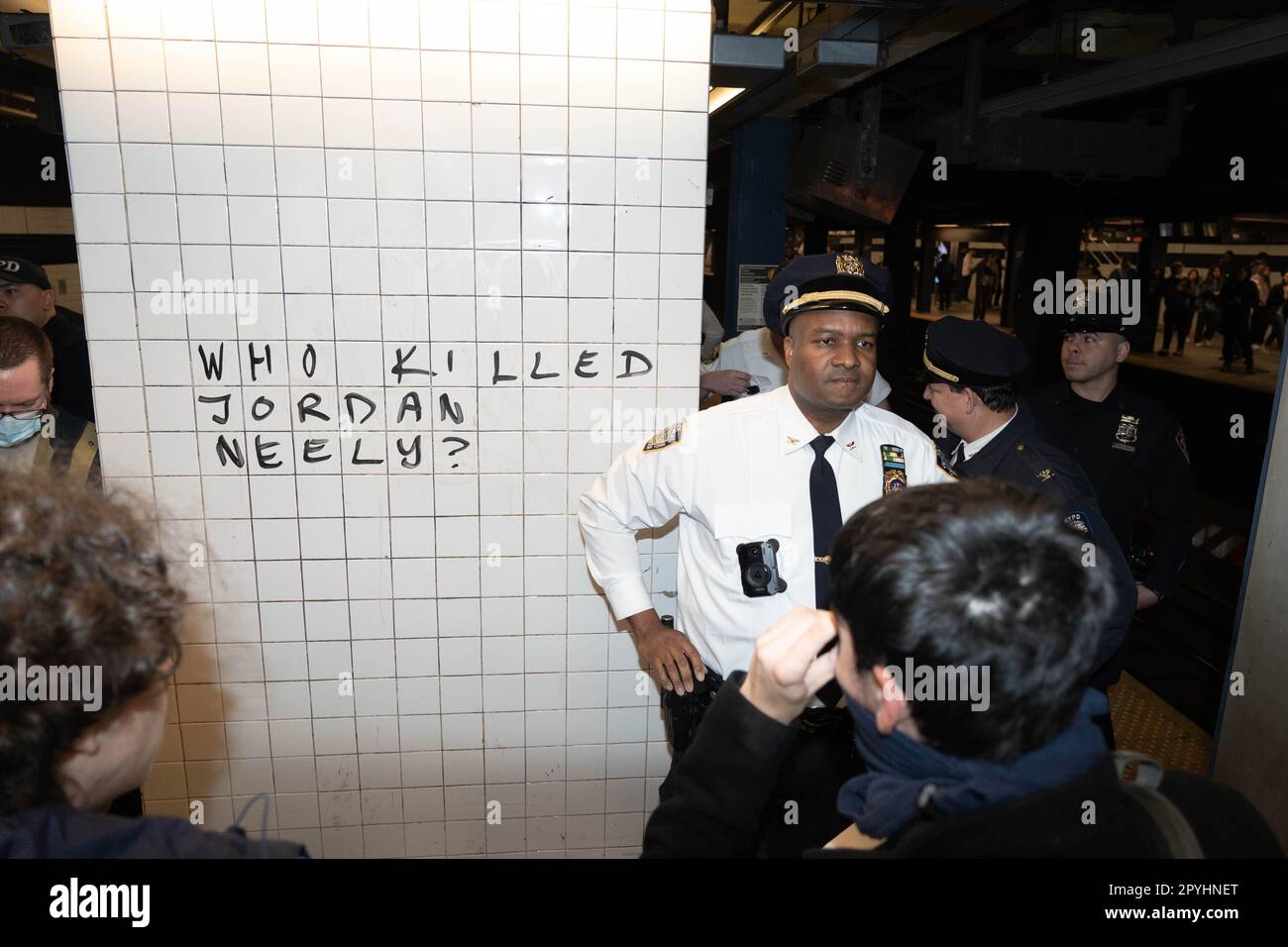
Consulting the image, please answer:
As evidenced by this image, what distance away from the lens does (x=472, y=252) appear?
116 inches

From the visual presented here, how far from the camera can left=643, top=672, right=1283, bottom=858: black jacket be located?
1.13m

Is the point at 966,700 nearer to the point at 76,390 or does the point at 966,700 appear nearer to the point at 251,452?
the point at 251,452

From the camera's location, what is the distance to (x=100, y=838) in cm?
110

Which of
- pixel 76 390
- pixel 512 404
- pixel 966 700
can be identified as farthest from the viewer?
pixel 76 390

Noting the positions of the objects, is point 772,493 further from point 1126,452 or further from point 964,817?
point 1126,452

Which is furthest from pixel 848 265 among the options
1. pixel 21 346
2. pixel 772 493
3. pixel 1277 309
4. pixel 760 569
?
pixel 1277 309

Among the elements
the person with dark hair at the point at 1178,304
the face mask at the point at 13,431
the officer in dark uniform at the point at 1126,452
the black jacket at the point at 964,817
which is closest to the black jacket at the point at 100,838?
the black jacket at the point at 964,817

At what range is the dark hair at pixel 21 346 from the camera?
2.98 meters

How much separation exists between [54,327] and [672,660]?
3904 millimetres

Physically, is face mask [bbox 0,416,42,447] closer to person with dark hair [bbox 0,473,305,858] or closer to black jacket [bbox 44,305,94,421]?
black jacket [bbox 44,305,94,421]

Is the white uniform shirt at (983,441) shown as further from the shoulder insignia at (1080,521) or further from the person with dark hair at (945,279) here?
the person with dark hair at (945,279)

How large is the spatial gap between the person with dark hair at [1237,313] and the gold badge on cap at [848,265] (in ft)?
46.4
